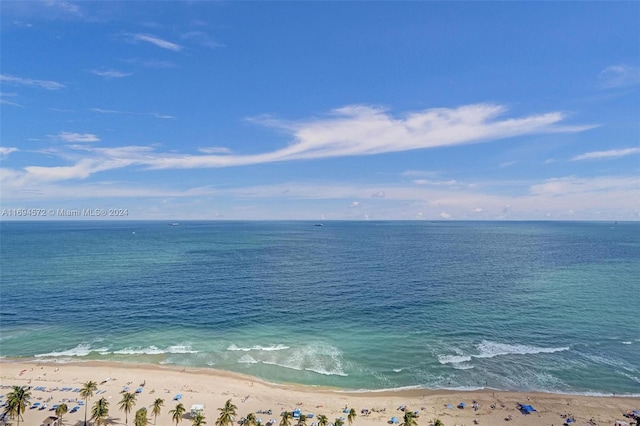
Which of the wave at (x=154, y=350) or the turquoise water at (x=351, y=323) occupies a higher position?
the turquoise water at (x=351, y=323)

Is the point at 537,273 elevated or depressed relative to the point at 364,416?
elevated

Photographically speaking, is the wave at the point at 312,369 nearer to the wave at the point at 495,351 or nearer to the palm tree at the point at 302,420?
the palm tree at the point at 302,420

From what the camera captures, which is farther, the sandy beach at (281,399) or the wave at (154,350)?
the wave at (154,350)

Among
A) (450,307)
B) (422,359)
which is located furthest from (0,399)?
(450,307)

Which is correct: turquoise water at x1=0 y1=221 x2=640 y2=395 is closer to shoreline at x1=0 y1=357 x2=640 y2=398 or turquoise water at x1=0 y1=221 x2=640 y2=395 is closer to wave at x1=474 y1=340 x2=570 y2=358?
wave at x1=474 y1=340 x2=570 y2=358

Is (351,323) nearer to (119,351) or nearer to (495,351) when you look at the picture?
(495,351)

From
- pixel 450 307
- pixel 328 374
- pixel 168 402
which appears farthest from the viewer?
pixel 450 307

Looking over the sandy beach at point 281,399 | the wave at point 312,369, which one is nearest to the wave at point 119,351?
the sandy beach at point 281,399

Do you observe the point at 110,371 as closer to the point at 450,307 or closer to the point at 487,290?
the point at 450,307
